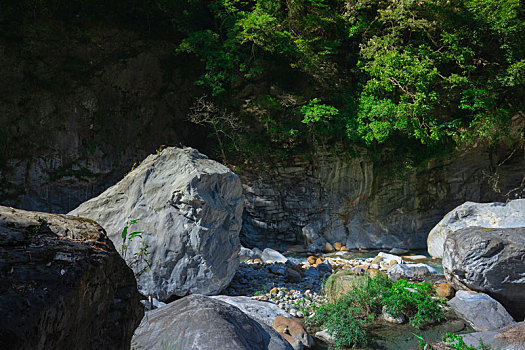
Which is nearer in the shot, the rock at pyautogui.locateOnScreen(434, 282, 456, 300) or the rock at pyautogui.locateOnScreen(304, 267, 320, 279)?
the rock at pyautogui.locateOnScreen(434, 282, 456, 300)

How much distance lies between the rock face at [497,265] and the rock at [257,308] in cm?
286

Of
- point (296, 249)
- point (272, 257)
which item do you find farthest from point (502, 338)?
point (296, 249)

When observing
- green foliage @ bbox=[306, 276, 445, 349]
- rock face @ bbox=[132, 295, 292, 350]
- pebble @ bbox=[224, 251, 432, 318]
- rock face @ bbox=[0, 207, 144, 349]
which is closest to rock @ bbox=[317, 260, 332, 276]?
pebble @ bbox=[224, 251, 432, 318]

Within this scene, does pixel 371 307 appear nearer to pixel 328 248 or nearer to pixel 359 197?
pixel 328 248

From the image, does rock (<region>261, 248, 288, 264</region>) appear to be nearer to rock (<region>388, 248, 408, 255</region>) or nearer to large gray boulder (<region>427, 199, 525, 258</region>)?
rock (<region>388, 248, 408, 255</region>)

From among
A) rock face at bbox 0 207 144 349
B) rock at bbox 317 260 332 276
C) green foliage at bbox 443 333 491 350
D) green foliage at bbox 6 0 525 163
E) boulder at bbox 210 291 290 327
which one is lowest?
rock at bbox 317 260 332 276

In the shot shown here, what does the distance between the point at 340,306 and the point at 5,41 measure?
395 inches

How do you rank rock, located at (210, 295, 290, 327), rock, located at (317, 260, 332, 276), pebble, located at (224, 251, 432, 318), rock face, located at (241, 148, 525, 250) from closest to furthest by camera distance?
rock, located at (210, 295, 290, 327) → pebble, located at (224, 251, 432, 318) → rock, located at (317, 260, 332, 276) → rock face, located at (241, 148, 525, 250)

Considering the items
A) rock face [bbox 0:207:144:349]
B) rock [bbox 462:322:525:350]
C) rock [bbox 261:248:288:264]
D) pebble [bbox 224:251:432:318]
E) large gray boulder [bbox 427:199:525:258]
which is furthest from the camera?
rock [bbox 261:248:288:264]

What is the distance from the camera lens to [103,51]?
1070cm

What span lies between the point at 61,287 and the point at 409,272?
753cm

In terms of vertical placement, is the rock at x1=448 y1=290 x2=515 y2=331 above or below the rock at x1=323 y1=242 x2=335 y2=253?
above

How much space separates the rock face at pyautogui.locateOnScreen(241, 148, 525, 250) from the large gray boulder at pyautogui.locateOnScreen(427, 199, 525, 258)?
51.3 inches

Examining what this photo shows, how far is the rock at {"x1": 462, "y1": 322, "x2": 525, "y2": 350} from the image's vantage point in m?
4.41
